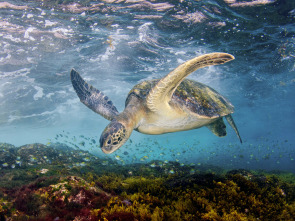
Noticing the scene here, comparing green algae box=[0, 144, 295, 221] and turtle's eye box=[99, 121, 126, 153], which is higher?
turtle's eye box=[99, 121, 126, 153]

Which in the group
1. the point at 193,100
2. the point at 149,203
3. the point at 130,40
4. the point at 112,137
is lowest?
the point at 149,203

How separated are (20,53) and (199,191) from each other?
43.0 feet

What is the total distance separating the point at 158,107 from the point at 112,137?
1.37 meters

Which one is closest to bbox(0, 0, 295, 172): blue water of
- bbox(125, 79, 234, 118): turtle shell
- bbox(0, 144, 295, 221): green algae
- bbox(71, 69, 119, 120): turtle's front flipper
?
bbox(71, 69, 119, 120): turtle's front flipper

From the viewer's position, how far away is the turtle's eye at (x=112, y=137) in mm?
3246

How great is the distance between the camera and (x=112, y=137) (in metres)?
3.31

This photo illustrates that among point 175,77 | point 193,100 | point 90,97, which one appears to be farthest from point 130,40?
point 175,77

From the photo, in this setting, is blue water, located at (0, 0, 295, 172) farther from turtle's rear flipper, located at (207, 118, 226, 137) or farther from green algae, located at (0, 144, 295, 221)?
green algae, located at (0, 144, 295, 221)

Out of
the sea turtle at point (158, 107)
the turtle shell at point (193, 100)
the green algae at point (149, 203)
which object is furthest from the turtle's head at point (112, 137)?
the turtle shell at point (193, 100)

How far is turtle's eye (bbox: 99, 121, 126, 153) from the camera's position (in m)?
3.25

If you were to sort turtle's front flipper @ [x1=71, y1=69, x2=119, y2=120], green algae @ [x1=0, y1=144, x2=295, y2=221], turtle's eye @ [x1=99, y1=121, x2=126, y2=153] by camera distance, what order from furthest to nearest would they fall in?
turtle's front flipper @ [x1=71, y1=69, x2=119, y2=120] < turtle's eye @ [x1=99, y1=121, x2=126, y2=153] < green algae @ [x1=0, y1=144, x2=295, y2=221]

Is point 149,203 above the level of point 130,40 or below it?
below

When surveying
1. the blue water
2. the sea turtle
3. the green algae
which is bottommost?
the green algae

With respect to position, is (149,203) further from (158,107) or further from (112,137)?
(158,107)
